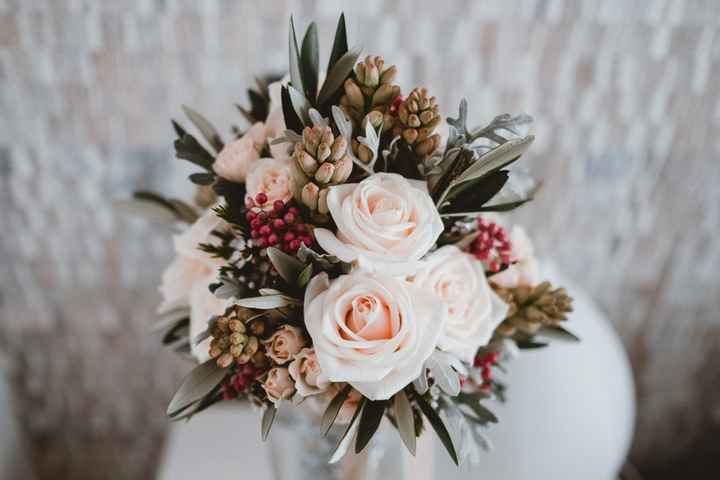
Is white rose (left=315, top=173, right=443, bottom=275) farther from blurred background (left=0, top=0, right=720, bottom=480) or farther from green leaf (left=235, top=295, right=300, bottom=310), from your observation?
blurred background (left=0, top=0, right=720, bottom=480)

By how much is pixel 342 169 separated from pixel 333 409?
209mm

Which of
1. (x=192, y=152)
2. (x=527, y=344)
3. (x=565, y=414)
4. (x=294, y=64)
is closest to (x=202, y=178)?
(x=192, y=152)

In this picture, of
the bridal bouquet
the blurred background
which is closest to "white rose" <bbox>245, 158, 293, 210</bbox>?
the bridal bouquet

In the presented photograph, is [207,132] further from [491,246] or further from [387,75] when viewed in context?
[491,246]

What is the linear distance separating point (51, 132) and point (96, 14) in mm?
212

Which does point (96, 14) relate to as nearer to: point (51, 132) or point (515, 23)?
point (51, 132)

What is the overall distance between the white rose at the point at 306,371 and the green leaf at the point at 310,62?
236 mm

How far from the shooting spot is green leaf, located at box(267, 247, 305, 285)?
0.46 metres

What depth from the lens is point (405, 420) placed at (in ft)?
1.66

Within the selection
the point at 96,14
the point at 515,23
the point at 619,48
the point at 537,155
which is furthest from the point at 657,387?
the point at 96,14

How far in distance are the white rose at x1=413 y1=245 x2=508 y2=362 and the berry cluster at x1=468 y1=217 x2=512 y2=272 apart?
0.01 m

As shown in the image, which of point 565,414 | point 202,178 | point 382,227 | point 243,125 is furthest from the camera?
point 243,125

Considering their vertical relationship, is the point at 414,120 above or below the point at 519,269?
above

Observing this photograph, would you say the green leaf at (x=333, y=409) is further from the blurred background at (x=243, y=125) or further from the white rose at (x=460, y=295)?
the blurred background at (x=243, y=125)
